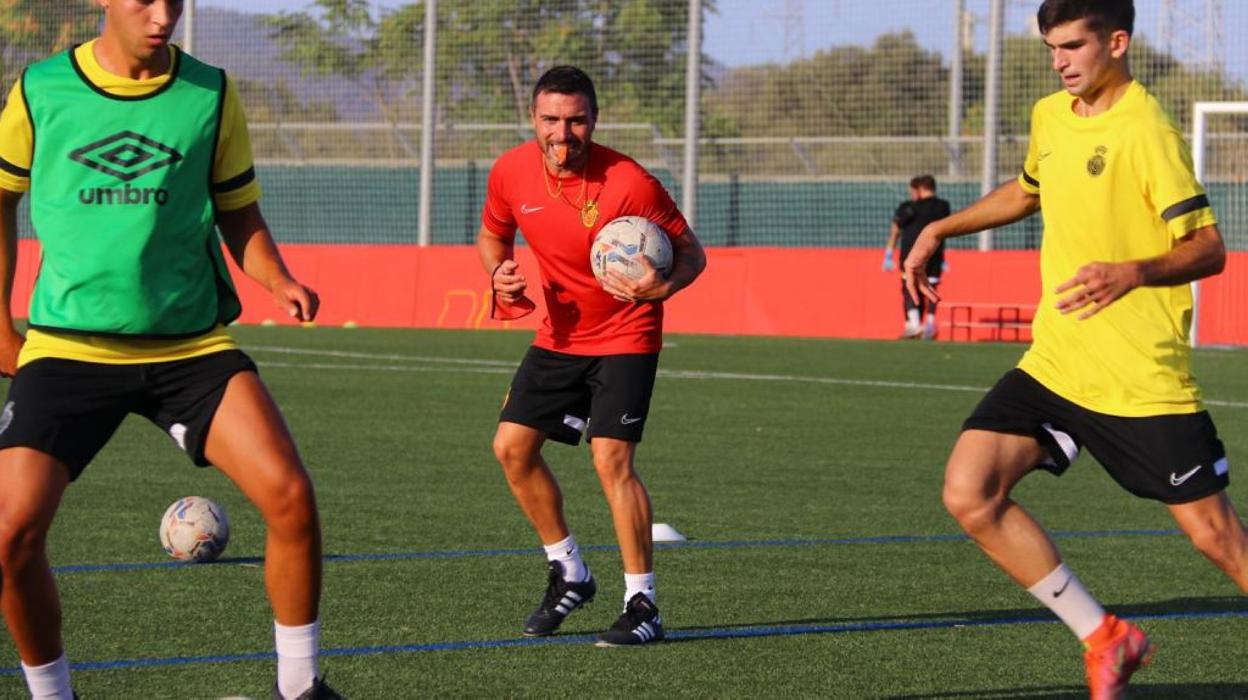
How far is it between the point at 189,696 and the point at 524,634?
4.71 ft

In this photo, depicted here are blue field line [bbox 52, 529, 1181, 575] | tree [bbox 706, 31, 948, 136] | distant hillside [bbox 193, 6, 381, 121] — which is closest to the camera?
blue field line [bbox 52, 529, 1181, 575]

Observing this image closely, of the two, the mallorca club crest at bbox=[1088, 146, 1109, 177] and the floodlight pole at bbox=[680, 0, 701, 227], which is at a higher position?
the floodlight pole at bbox=[680, 0, 701, 227]

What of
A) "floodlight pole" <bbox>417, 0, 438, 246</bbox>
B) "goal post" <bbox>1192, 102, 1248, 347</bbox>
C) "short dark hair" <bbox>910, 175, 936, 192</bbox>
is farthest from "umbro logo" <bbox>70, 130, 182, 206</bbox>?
"floodlight pole" <bbox>417, 0, 438, 246</bbox>

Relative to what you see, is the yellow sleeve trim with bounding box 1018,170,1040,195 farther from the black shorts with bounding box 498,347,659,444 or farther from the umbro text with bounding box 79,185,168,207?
the umbro text with bounding box 79,185,168,207

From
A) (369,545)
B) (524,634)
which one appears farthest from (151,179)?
(369,545)

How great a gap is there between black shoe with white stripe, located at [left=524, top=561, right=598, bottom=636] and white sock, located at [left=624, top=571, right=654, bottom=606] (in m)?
0.22

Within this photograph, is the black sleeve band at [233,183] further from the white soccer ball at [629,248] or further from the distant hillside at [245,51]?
the distant hillside at [245,51]

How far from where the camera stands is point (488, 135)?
32.8 metres

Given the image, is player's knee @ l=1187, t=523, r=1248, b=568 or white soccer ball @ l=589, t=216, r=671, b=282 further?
white soccer ball @ l=589, t=216, r=671, b=282

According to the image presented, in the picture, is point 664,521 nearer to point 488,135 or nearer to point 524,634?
point 524,634

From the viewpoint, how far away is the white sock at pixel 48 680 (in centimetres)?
543

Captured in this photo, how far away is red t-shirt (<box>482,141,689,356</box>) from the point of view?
7.51 metres

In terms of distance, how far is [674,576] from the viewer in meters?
8.38

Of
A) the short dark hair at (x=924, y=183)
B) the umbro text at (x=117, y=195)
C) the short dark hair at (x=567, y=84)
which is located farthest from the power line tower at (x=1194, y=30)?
the umbro text at (x=117, y=195)
